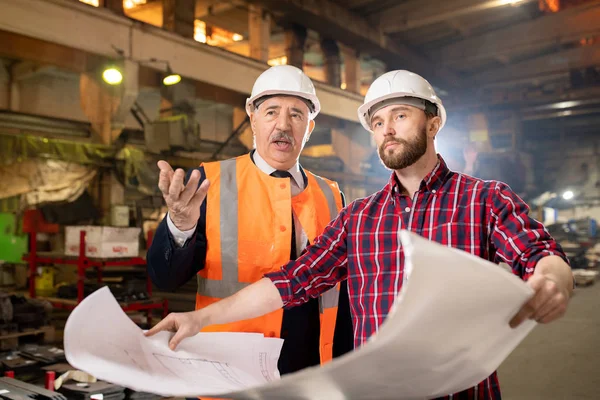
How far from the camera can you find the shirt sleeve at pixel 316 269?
1.61 meters

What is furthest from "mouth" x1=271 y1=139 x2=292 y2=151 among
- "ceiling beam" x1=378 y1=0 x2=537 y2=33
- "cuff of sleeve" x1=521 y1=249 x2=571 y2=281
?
"ceiling beam" x1=378 y1=0 x2=537 y2=33

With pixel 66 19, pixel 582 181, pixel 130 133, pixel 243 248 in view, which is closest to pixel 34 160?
pixel 130 133

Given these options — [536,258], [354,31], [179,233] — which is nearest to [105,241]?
[179,233]

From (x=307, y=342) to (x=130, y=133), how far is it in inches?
330

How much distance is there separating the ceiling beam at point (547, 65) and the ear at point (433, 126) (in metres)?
12.3

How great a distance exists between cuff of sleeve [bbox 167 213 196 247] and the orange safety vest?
0.75 feet

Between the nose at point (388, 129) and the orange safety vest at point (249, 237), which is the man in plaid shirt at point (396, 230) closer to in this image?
the nose at point (388, 129)

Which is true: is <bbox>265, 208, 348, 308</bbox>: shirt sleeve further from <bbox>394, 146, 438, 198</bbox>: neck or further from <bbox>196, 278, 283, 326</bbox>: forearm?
<bbox>394, 146, 438, 198</bbox>: neck

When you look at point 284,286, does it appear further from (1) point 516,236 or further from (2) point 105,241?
(2) point 105,241

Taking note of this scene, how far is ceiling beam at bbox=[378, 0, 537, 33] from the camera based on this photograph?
10023 mm

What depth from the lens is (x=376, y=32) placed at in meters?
11.9

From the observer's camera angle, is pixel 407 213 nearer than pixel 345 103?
Yes

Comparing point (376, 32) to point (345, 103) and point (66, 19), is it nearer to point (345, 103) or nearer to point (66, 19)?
point (345, 103)

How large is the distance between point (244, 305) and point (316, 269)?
30 centimetres
